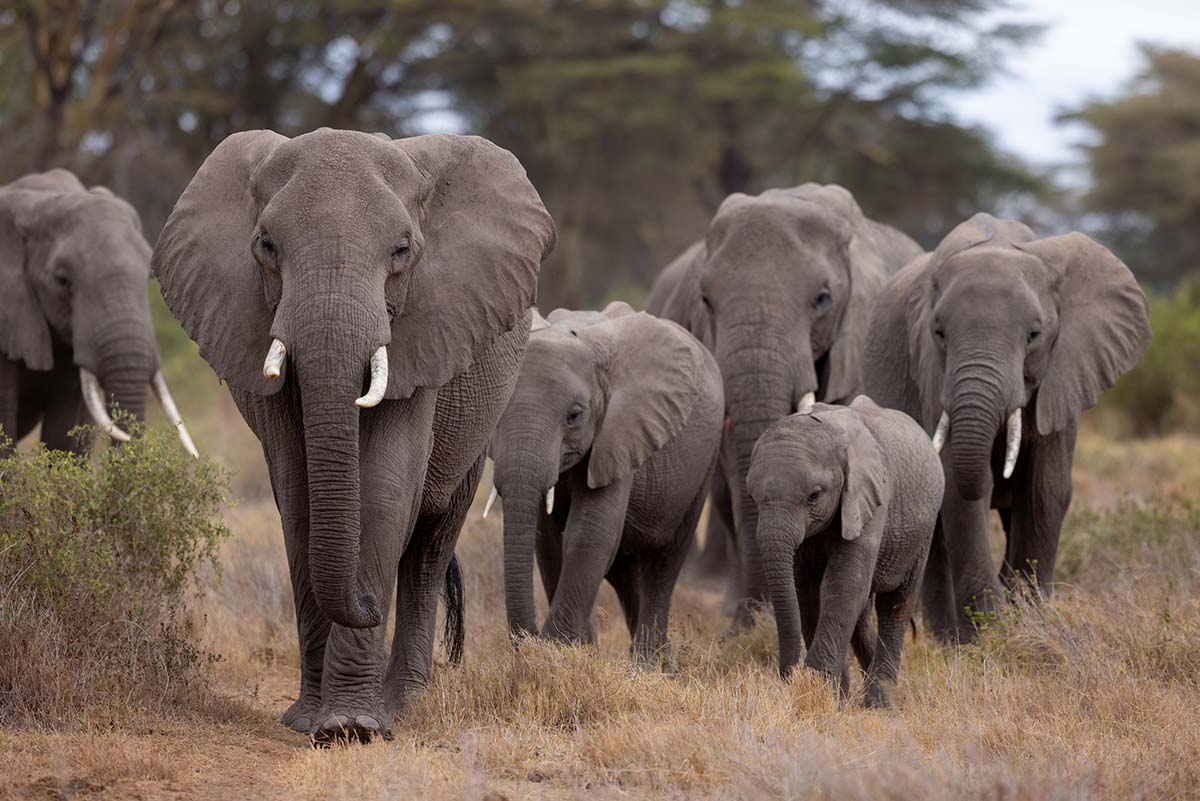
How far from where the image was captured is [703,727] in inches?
224

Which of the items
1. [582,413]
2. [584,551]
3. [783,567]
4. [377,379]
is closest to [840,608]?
[783,567]

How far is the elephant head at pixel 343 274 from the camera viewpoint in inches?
212

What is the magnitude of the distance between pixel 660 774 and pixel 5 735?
2091mm

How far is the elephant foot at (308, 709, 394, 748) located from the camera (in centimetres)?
580

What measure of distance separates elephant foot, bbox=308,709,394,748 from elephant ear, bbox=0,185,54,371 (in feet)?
13.8

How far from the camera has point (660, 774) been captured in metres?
5.33

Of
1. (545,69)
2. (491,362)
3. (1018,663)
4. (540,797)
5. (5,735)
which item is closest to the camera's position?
(540,797)

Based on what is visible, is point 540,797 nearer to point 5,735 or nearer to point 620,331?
point 5,735

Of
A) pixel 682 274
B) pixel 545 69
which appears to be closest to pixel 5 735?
pixel 682 274

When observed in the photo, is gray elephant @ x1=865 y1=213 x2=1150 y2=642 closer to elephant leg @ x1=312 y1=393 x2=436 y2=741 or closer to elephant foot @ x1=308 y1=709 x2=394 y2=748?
elephant leg @ x1=312 y1=393 x2=436 y2=741

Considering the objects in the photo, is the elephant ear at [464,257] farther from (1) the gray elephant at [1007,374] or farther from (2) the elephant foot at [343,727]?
(1) the gray elephant at [1007,374]

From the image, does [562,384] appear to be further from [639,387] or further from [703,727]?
[703,727]

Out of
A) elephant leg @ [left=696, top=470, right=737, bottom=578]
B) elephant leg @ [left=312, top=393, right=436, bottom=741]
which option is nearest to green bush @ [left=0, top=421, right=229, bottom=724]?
elephant leg @ [left=312, top=393, right=436, bottom=741]

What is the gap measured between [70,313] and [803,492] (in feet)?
14.7
